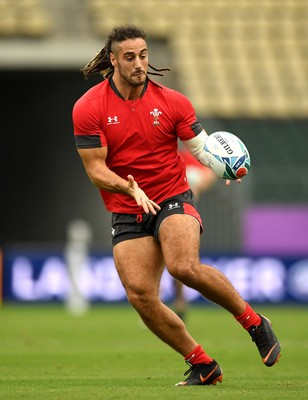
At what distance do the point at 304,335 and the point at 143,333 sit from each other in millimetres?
2100

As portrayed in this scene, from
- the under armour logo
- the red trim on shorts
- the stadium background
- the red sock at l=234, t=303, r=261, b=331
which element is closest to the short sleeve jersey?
the under armour logo

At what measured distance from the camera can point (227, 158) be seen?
812 centimetres

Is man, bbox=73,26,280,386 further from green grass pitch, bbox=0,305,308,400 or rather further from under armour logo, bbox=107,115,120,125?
green grass pitch, bbox=0,305,308,400

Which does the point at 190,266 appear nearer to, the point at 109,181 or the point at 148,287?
the point at 148,287

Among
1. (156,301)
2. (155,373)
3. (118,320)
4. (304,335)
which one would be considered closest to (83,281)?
(118,320)

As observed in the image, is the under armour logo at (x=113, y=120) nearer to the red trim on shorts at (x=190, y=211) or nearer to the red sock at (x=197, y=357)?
the red trim on shorts at (x=190, y=211)

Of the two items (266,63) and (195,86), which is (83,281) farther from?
(266,63)

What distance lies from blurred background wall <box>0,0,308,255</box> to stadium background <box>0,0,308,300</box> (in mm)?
24

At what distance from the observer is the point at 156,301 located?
7.95 m

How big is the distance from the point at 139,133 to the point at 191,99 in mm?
14253

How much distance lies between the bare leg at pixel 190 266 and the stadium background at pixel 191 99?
36.9 ft

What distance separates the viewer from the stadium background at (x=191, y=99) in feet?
66.0

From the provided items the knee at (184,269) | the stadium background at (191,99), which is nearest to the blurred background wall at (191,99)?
the stadium background at (191,99)

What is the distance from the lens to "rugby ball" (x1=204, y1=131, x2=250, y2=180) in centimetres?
812
